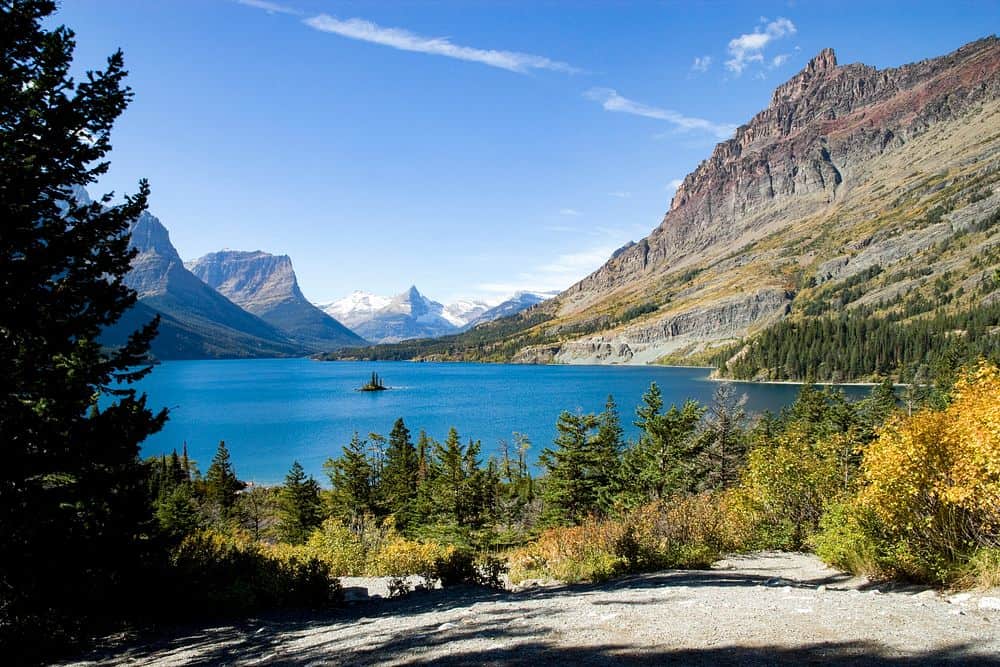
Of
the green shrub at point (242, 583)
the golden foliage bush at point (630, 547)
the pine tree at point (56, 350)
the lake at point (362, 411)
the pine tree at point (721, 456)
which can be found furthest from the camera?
the lake at point (362, 411)

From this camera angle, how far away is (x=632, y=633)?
868 centimetres

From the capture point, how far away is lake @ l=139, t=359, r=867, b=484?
293 feet

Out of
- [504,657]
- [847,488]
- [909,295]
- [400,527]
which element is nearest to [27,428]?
[504,657]

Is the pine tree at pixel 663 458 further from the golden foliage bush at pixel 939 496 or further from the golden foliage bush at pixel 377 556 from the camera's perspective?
the golden foliage bush at pixel 939 496

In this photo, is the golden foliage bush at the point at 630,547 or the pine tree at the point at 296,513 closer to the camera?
the golden foliage bush at the point at 630,547

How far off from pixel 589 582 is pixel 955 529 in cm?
1007

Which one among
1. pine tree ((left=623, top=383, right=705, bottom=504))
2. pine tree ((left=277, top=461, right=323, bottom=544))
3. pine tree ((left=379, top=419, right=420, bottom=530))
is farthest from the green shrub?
pine tree ((left=277, top=461, right=323, bottom=544))

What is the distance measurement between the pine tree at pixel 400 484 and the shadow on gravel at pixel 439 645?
36878 mm

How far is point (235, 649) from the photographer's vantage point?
34.1ft

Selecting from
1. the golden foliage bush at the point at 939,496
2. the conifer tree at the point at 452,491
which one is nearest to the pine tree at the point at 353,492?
the conifer tree at the point at 452,491

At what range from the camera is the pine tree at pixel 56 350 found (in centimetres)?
977

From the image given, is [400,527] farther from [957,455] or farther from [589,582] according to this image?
[957,455]

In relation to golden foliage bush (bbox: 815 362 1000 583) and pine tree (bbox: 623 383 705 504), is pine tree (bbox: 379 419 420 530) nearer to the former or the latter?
pine tree (bbox: 623 383 705 504)

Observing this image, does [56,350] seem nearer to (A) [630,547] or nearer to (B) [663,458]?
(A) [630,547]
